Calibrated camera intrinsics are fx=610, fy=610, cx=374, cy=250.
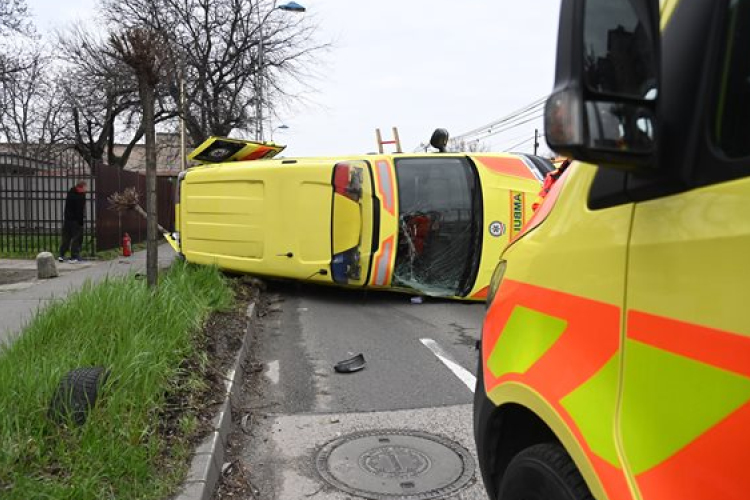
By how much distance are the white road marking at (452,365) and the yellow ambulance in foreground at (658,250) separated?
320cm

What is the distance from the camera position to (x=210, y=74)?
79.3ft

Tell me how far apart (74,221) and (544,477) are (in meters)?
12.9

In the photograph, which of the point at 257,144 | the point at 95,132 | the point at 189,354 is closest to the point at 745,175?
the point at 189,354

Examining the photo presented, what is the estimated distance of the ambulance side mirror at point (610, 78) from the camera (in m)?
1.24

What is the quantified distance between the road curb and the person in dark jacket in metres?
9.42

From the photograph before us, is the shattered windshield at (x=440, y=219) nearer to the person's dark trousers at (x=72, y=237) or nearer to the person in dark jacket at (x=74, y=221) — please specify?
the person in dark jacket at (x=74, y=221)

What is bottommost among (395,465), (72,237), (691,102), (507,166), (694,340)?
(395,465)

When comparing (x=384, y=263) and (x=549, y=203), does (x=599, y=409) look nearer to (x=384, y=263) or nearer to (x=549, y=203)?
(x=549, y=203)

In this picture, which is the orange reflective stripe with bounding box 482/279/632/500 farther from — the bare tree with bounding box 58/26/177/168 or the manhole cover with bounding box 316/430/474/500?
the bare tree with bounding box 58/26/177/168

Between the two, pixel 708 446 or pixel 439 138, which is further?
pixel 439 138

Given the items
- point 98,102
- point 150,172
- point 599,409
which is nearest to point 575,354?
point 599,409

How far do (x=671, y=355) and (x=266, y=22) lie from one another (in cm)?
2538

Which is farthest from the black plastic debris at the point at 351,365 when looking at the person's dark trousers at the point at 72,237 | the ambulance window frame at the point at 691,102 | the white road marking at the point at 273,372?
the person's dark trousers at the point at 72,237

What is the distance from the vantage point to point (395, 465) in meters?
3.58
